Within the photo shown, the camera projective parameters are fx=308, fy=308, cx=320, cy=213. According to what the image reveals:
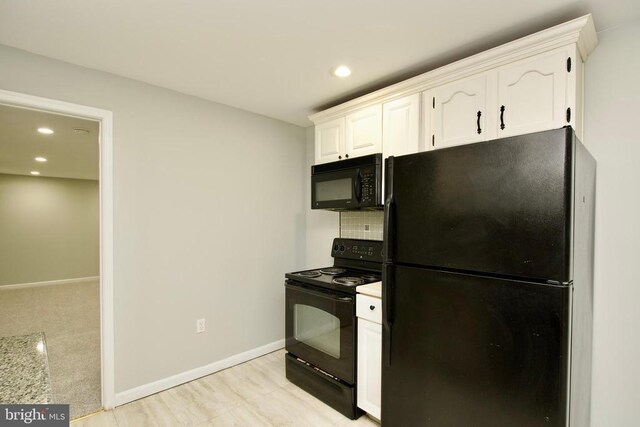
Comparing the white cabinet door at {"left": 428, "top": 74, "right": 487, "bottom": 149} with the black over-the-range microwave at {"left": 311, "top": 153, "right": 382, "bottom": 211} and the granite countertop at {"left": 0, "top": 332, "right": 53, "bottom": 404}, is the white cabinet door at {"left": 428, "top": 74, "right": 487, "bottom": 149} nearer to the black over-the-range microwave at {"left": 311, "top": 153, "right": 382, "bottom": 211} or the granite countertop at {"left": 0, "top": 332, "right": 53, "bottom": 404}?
the black over-the-range microwave at {"left": 311, "top": 153, "right": 382, "bottom": 211}

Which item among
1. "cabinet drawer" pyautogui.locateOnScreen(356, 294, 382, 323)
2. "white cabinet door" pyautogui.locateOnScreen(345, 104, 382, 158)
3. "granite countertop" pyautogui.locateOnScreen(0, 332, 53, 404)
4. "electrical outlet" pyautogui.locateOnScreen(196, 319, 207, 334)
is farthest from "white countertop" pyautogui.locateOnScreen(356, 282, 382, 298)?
"granite countertop" pyautogui.locateOnScreen(0, 332, 53, 404)

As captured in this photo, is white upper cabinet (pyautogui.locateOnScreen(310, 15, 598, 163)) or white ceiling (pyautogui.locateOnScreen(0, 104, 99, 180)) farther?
white ceiling (pyautogui.locateOnScreen(0, 104, 99, 180))

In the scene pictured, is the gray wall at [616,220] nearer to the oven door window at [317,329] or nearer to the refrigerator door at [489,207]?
the refrigerator door at [489,207]

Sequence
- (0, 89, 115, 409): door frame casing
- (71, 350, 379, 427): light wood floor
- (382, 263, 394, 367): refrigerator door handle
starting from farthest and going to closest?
1. (0, 89, 115, 409): door frame casing
2. (71, 350, 379, 427): light wood floor
3. (382, 263, 394, 367): refrigerator door handle

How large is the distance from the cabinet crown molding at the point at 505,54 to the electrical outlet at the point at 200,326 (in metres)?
2.32

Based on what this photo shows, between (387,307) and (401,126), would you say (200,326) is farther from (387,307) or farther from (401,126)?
(401,126)

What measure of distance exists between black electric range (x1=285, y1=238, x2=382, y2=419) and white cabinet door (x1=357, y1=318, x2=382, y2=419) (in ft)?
0.16

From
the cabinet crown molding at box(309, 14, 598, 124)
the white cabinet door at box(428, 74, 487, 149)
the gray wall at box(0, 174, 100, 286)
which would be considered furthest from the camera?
the gray wall at box(0, 174, 100, 286)


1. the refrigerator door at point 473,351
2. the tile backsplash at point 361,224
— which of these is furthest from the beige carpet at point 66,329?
the tile backsplash at point 361,224

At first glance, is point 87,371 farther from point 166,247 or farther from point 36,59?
point 36,59

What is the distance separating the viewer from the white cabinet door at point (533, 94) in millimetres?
1530

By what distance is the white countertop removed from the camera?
6.36 feet

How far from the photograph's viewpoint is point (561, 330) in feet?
3.62

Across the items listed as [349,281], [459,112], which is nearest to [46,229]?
[349,281]
